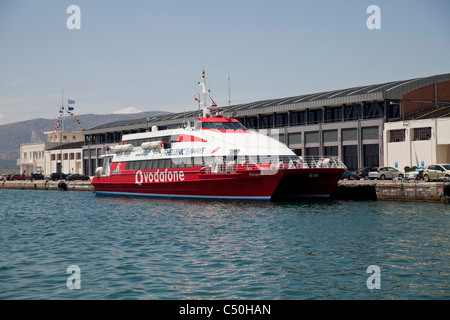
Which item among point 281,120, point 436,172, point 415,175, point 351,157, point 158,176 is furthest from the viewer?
point 281,120

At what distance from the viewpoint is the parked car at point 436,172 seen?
4338 cm

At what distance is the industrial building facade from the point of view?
65750 mm

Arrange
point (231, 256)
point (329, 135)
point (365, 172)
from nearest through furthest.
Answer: point (231, 256) → point (365, 172) → point (329, 135)

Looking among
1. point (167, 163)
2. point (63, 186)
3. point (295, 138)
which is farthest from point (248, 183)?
point (63, 186)

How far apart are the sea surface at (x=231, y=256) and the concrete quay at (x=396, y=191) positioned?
625 centimetres

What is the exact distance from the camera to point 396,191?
3953cm

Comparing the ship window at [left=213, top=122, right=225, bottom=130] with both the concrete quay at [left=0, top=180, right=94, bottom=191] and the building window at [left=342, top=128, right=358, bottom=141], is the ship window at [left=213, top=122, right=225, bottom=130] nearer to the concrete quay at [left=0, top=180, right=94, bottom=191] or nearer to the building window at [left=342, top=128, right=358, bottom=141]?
the building window at [left=342, top=128, right=358, bottom=141]

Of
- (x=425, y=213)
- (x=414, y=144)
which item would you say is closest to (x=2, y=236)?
(x=425, y=213)

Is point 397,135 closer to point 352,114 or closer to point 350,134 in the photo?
point 350,134

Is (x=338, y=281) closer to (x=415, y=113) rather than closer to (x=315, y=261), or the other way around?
(x=315, y=261)

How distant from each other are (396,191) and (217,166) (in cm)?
1407

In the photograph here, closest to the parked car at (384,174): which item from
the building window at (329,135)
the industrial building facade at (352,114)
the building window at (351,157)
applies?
the industrial building facade at (352,114)

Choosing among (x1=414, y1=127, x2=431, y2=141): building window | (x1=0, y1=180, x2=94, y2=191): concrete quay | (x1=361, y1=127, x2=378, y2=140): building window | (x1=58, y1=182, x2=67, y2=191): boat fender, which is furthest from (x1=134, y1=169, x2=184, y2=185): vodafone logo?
(x1=58, y1=182, x2=67, y2=191): boat fender

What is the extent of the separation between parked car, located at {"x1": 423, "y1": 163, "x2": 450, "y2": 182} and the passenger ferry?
31.6ft
